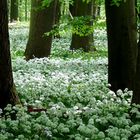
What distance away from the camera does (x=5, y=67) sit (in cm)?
791

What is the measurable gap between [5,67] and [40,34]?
9529mm

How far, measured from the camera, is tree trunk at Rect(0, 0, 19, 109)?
767 cm

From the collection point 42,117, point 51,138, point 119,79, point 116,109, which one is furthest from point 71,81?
point 51,138

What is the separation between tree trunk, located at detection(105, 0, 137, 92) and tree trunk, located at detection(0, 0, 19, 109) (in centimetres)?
342

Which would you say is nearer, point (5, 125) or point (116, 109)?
point (5, 125)

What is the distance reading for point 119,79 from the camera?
10.6m

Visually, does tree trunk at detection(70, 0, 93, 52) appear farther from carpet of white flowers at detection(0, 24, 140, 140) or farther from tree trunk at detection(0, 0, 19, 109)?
tree trunk at detection(0, 0, 19, 109)

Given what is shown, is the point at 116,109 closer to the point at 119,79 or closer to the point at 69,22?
the point at 119,79

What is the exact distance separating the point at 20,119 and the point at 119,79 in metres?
4.02

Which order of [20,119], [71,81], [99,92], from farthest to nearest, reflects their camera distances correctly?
[71,81]
[99,92]
[20,119]

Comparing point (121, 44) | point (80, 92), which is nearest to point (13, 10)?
point (121, 44)

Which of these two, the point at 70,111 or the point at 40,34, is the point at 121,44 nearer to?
the point at 70,111

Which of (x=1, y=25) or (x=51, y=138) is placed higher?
(x=1, y=25)

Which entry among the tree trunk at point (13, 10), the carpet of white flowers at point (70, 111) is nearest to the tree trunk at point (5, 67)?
the carpet of white flowers at point (70, 111)
